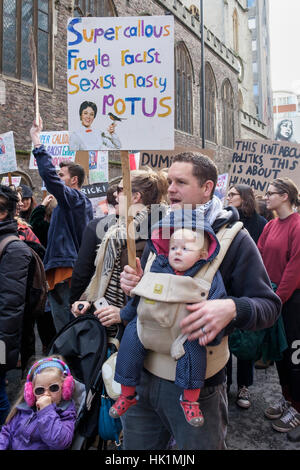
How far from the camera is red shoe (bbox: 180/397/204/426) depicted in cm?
129

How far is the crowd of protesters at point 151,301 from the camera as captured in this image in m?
1.34

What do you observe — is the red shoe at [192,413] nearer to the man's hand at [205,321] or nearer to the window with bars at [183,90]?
the man's hand at [205,321]

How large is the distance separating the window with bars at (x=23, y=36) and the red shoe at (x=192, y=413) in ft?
37.4

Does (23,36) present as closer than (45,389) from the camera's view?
No

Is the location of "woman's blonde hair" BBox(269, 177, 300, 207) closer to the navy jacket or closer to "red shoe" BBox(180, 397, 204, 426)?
the navy jacket

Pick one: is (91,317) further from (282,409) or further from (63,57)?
(63,57)

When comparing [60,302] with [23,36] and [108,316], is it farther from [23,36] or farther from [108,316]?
[23,36]

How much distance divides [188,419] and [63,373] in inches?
39.5

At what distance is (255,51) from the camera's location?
41.7 m

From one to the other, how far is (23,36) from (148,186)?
11234 millimetres

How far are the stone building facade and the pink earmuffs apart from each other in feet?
31.6

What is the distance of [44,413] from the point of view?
1920mm

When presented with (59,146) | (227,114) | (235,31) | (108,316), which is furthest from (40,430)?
(235,31)

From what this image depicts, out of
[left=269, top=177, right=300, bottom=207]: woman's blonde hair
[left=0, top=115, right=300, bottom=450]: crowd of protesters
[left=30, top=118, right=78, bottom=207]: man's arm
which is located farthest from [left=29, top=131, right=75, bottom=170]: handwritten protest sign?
[left=269, top=177, right=300, bottom=207]: woman's blonde hair
